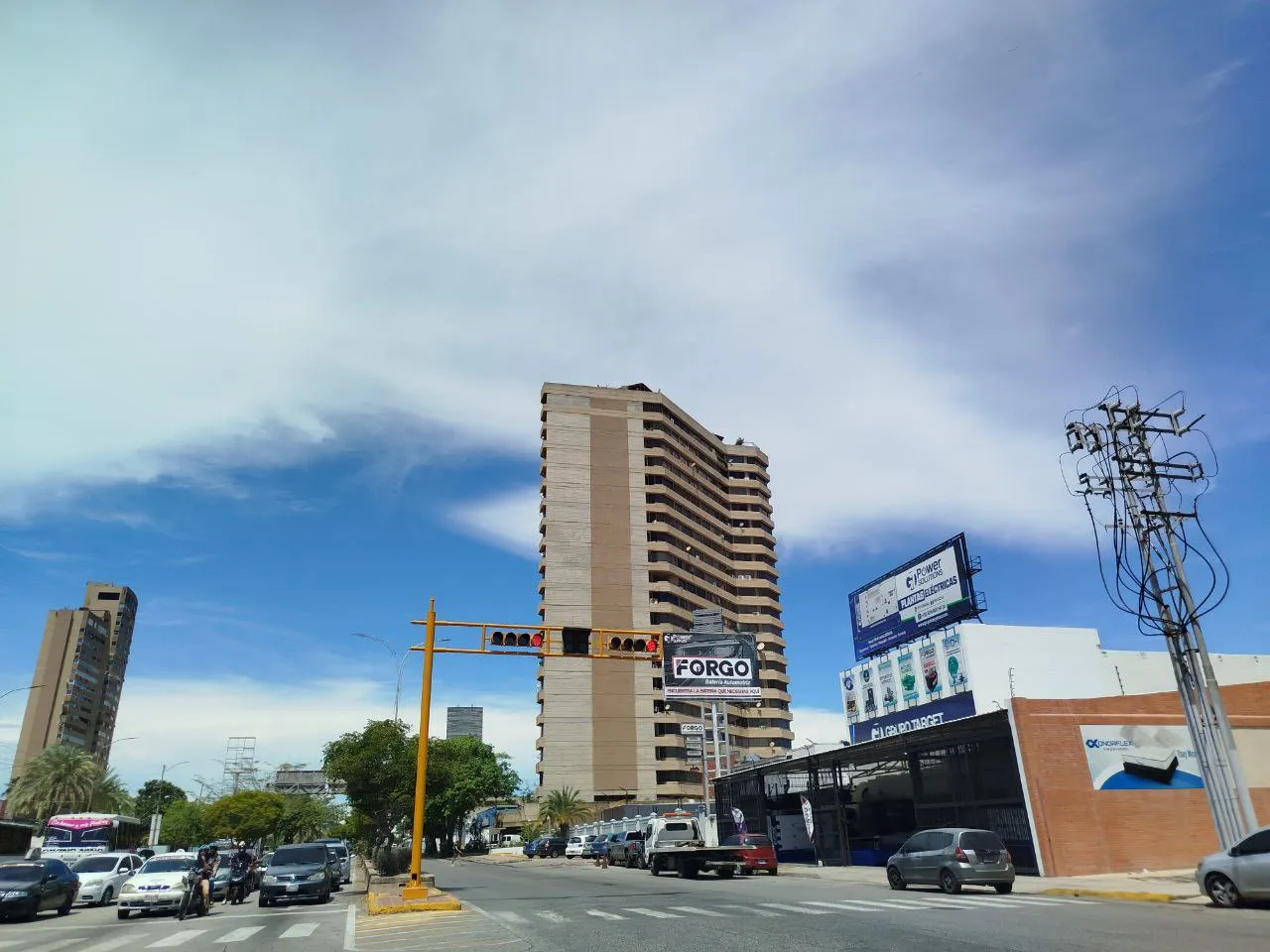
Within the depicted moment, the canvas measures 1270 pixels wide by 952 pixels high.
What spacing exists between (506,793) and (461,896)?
8102 cm

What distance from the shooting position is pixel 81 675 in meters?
155

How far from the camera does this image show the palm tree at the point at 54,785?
219ft

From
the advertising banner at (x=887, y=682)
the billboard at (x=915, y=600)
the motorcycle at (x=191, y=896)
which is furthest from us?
the advertising banner at (x=887, y=682)

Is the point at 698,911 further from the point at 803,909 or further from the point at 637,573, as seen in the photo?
the point at 637,573

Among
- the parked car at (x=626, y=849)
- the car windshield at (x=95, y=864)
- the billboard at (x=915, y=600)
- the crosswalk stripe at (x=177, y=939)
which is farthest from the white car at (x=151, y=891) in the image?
the billboard at (x=915, y=600)

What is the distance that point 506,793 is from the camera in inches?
3981

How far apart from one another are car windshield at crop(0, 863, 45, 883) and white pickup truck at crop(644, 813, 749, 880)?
784 inches

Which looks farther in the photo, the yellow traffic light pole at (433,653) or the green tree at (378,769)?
the green tree at (378,769)

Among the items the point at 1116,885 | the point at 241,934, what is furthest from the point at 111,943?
the point at 1116,885

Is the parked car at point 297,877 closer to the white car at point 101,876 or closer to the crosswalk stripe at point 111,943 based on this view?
the white car at point 101,876

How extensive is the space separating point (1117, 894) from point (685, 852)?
48.5ft

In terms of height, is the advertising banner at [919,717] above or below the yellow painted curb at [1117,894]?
above

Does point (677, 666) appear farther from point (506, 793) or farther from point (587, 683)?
point (506, 793)

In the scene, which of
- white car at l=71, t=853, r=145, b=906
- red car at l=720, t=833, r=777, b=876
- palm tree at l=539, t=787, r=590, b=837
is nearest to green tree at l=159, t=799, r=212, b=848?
palm tree at l=539, t=787, r=590, b=837
